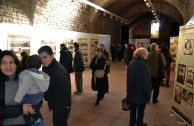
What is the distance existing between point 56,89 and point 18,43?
19.1 ft

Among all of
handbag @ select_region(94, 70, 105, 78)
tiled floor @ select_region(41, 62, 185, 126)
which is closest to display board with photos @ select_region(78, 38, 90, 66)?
tiled floor @ select_region(41, 62, 185, 126)

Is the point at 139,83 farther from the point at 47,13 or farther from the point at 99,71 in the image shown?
the point at 47,13

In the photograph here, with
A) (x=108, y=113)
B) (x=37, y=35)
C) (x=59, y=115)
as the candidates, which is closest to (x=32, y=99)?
(x=59, y=115)

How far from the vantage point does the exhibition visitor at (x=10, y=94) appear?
1662 mm

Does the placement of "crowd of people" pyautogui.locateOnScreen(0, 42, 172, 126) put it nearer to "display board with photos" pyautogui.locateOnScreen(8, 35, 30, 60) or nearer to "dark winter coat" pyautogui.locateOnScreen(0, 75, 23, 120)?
"dark winter coat" pyautogui.locateOnScreen(0, 75, 23, 120)

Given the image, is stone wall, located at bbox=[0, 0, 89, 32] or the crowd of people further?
stone wall, located at bbox=[0, 0, 89, 32]

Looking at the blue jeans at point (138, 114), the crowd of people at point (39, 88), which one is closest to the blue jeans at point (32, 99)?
the crowd of people at point (39, 88)

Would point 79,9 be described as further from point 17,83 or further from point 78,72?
point 17,83

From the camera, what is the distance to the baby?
1718 millimetres

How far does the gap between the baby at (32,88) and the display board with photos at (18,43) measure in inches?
217

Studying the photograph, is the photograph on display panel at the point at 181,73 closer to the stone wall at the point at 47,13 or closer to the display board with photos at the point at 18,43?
the display board with photos at the point at 18,43

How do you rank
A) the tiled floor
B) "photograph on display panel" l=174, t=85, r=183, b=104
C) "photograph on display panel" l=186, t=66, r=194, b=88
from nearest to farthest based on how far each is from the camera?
"photograph on display panel" l=186, t=66, r=194, b=88, the tiled floor, "photograph on display panel" l=174, t=85, r=183, b=104

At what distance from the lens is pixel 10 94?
1704 millimetres

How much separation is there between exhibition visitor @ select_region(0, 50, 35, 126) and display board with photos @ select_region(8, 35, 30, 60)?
5548mm
